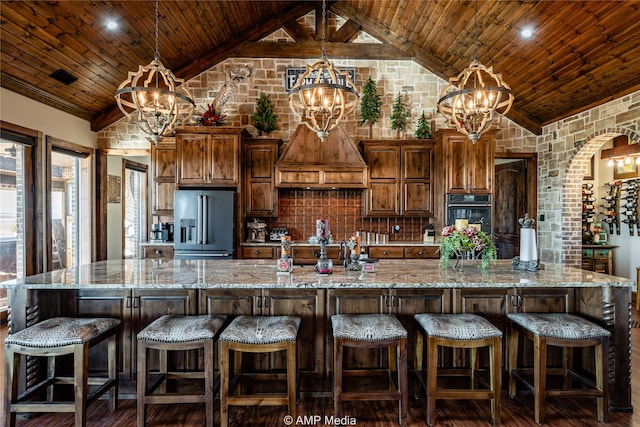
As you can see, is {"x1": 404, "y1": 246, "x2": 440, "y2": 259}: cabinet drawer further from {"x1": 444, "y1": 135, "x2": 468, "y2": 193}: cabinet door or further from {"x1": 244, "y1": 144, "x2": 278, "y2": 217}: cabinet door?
{"x1": 244, "y1": 144, "x2": 278, "y2": 217}: cabinet door

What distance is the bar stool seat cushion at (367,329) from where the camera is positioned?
223 centimetres

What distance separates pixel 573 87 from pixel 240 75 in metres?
4.73

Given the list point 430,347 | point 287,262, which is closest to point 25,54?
point 287,262

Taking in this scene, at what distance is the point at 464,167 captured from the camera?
5312mm

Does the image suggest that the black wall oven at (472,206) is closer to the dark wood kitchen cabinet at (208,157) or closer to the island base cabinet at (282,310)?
the dark wood kitchen cabinet at (208,157)

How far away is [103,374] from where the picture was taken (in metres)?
2.64

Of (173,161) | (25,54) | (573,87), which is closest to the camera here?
(25,54)

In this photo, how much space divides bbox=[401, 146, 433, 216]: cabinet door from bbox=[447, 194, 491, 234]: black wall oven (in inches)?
13.7

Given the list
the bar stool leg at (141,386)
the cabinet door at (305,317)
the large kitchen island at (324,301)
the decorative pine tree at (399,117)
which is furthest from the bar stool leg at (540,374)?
the decorative pine tree at (399,117)

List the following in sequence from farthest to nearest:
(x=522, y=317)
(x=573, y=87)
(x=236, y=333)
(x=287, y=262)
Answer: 1. (x=573, y=87)
2. (x=287, y=262)
3. (x=522, y=317)
4. (x=236, y=333)

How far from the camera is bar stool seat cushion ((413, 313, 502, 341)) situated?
2258 millimetres

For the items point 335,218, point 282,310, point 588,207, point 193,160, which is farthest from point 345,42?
point 588,207

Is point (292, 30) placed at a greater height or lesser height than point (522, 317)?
greater

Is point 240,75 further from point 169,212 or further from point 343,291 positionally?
point 343,291
